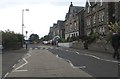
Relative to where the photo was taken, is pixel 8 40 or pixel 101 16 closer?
pixel 8 40

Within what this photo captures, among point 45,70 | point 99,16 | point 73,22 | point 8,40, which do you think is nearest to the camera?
point 45,70

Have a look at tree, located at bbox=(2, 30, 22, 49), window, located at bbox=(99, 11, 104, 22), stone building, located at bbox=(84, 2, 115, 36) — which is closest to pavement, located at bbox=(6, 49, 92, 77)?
tree, located at bbox=(2, 30, 22, 49)

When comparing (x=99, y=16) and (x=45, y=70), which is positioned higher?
(x=99, y=16)

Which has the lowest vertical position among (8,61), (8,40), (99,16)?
(8,61)

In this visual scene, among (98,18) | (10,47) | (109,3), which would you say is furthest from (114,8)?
(10,47)

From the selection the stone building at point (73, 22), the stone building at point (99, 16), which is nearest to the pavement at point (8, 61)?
the stone building at point (99, 16)

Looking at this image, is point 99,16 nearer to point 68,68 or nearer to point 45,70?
point 68,68

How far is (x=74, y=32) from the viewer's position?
8606 cm

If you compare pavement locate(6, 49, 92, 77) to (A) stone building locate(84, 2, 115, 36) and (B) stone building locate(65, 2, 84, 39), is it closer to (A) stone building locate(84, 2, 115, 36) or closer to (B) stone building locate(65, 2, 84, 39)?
(A) stone building locate(84, 2, 115, 36)

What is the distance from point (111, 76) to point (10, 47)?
3461 cm

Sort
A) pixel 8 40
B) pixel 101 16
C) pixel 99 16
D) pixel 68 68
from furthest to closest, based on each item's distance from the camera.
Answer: pixel 99 16
pixel 101 16
pixel 8 40
pixel 68 68

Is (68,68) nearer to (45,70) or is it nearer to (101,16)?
(45,70)

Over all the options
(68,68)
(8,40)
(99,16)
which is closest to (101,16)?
(99,16)

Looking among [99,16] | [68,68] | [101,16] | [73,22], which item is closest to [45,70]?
[68,68]
